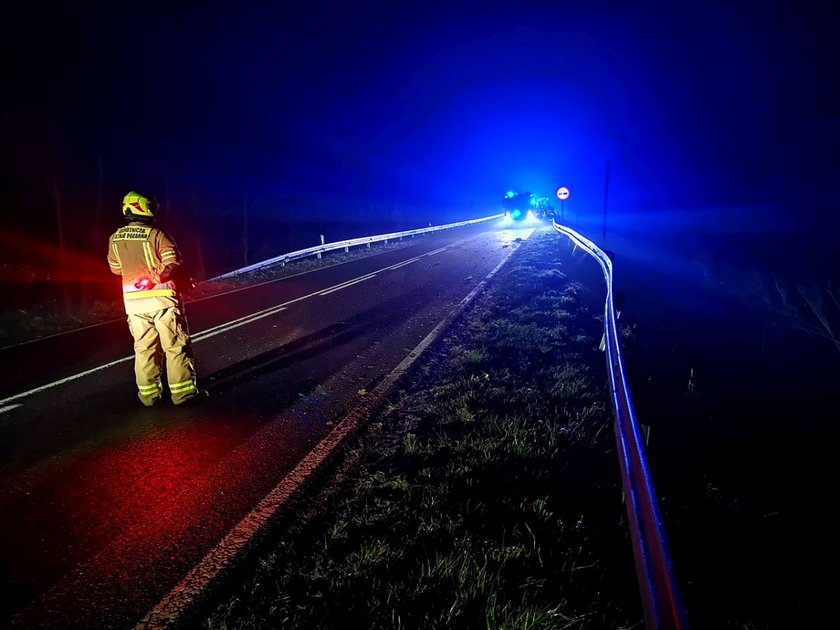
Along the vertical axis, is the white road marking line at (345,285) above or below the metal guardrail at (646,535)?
above

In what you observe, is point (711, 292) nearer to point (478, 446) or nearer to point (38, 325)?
point (478, 446)

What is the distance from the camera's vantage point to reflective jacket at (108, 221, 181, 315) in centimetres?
444

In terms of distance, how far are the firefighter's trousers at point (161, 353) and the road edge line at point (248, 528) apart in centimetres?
198

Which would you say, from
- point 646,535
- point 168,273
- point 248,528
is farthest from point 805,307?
point 168,273

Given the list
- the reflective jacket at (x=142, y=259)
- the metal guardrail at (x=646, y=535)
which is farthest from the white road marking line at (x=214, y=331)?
the metal guardrail at (x=646, y=535)

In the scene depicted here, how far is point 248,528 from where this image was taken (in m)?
2.83

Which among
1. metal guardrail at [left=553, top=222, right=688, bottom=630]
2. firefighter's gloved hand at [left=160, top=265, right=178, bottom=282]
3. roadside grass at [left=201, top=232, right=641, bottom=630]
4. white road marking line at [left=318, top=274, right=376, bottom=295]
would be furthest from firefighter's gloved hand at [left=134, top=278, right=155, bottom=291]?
white road marking line at [left=318, top=274, right=376, bottom=295]

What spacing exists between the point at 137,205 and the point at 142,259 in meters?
0.57

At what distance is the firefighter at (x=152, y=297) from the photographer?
4.45 metres

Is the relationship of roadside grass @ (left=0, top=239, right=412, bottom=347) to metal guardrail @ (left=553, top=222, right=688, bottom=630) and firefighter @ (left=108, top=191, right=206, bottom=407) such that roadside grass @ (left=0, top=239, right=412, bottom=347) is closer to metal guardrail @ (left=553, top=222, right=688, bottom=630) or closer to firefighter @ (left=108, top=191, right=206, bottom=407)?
firefighter @ (left=108, top=191, right=206, bottom=407)

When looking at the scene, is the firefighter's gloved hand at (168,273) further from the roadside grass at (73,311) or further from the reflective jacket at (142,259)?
the roadside grass at (73,311)

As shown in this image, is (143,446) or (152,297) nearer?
(143,446)

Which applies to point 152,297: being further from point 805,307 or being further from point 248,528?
point 805,307

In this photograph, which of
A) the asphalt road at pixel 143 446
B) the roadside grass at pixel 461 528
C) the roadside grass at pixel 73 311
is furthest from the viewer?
the roadside grass at pixel 73 311
